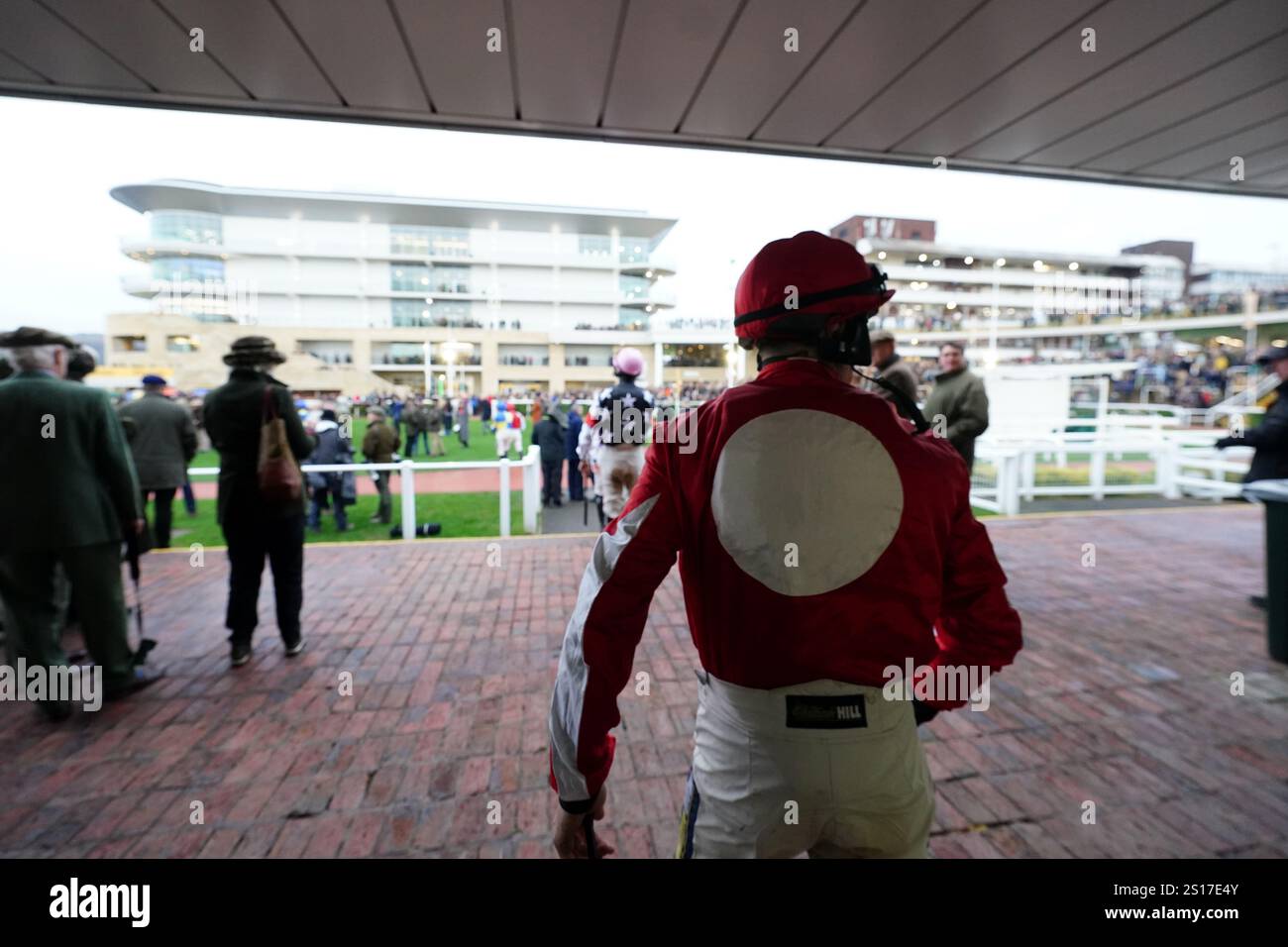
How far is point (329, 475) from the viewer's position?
8.09 metres

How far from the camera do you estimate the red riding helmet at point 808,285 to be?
112 cm

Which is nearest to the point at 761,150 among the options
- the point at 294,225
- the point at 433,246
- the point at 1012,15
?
the point at 1012,15

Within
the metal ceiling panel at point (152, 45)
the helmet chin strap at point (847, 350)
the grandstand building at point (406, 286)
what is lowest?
the helmet chin strap at point (847, 350)

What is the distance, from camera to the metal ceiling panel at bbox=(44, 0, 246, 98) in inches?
93.4

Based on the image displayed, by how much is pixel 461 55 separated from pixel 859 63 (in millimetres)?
1940

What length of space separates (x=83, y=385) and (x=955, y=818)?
16.6ft

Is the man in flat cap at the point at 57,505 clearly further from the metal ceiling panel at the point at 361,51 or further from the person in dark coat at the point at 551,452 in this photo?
the person in dark coat at the point at 551,452

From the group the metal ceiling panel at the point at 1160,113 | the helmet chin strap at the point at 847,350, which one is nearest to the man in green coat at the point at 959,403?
the metal ceiling panel at the point at 1160,113

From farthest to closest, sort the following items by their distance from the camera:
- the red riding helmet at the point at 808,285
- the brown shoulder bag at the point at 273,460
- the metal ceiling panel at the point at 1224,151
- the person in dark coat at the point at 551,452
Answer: the person in dark coat at the point at 551,452 < the brown shoulder bag at the point at 273,460 < the metal ceiling panel at the point at 1224,151 < the red riding helmet at the point at 808,285

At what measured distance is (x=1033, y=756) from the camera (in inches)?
112

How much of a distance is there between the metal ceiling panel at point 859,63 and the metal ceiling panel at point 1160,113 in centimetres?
153

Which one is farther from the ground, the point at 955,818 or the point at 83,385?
the point at 83,385

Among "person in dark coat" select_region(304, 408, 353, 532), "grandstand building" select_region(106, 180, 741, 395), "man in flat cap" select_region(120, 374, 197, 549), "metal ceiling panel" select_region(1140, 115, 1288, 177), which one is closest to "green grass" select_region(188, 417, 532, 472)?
"person in dark coat" select_region(304, 408, 353, 532)
